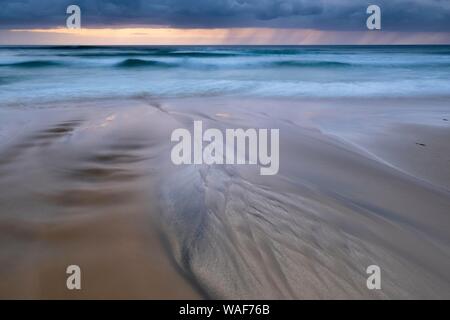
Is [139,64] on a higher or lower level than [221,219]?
higher

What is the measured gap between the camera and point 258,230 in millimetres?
2541

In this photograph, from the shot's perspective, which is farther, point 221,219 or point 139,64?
point 139,64

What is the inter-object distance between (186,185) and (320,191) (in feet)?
3.85

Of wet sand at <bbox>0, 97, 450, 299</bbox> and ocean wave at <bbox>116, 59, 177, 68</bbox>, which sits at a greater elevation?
ocean wave at <bbox>116, 59, 177, 68</bbox>

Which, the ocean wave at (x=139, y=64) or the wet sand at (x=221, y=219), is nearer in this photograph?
the wet sand at (x=221, y=219)

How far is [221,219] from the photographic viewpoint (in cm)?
269

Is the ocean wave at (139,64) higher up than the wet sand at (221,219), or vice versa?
the ocean wave at (139,64)

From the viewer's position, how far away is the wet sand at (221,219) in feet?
6.77

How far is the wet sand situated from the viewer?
2.06 metres

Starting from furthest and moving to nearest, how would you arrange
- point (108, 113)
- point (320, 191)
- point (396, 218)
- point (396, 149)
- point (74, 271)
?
point (108, 113) → point (396, 149) → point (320, 191) → point (396, 218) → point (74, 271)

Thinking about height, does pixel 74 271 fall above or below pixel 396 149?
below

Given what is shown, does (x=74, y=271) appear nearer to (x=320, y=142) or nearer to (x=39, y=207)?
(x=39, y=207)

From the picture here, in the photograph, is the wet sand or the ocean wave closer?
the wet sand
